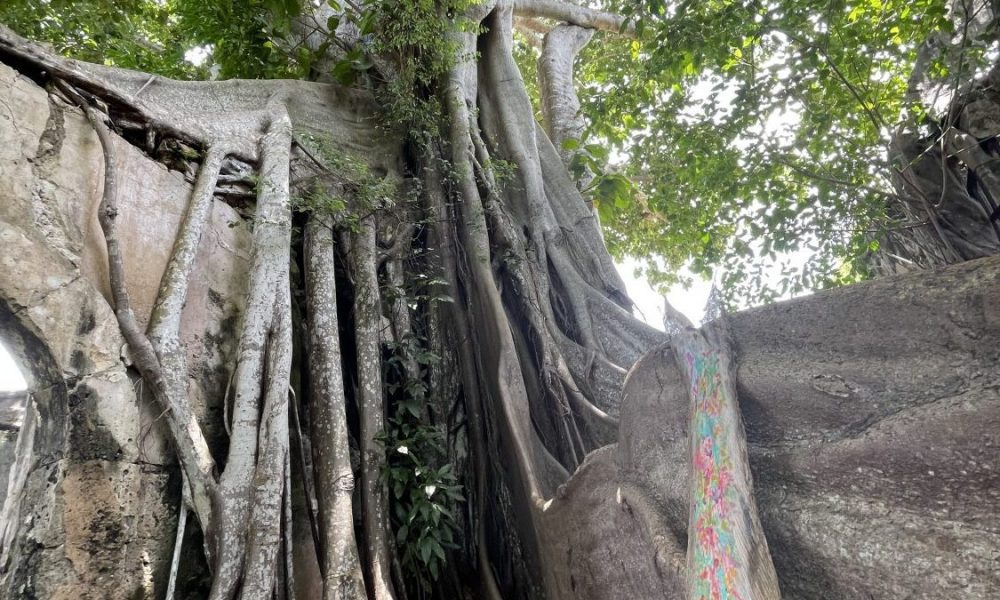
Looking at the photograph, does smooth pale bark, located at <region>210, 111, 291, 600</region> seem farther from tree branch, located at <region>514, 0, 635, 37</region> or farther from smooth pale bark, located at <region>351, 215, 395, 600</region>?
tree branch, located at <region>514, 0, 635, 37</region>

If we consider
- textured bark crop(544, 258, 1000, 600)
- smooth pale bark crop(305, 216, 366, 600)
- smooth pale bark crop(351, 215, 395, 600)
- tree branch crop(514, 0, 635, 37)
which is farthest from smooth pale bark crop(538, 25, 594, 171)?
textured bark crop(544, 258, 1000, 600)

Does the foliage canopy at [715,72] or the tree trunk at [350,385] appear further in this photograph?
the foliage canopy at [715,72]

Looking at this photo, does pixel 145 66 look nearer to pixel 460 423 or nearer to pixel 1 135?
pixel 1 135

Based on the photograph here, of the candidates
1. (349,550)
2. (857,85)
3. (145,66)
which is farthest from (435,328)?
(857,85)

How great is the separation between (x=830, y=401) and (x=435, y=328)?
2.11 metres

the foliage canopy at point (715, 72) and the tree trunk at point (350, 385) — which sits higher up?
the foliage canopy at point (715, 72)

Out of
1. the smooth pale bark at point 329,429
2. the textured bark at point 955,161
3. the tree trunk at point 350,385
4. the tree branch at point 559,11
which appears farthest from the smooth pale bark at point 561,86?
the smooth pale bark at point 329,429

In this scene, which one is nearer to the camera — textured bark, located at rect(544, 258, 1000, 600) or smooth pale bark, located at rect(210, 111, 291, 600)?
textured bark, located at rect(544, 258, 1000, 600)

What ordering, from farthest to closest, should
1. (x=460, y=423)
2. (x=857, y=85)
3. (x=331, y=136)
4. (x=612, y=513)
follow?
(x=857, y=85)
(x=331, y=136)
(x=460, y=423)
(x=612, y=513)

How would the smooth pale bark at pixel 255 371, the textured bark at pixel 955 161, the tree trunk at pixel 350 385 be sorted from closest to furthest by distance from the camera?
1. the tree trunk at pixel 350 385
2. the smooth pale bark at pixel 255 371
3. the textured bark at pixel 955 161

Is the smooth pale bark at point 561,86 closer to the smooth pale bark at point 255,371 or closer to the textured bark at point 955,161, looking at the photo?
the textured bark at point 955,161

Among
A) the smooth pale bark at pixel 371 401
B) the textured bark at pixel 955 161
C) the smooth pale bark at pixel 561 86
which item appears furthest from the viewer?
the smooth pale bark at pixel 561 86

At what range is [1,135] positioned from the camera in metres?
2.08

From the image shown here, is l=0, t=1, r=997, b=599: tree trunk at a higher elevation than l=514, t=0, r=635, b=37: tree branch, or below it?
below
